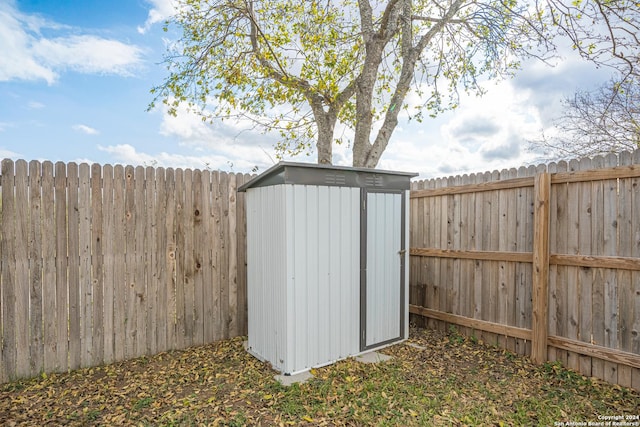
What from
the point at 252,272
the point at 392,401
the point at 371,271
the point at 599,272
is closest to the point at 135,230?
the point at 252,272

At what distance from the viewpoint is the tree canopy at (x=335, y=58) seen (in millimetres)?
5414

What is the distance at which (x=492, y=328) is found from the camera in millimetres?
4164

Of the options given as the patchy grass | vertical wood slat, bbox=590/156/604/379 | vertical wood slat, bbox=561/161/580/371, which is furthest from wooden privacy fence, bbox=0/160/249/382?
vertical wood slat, bbox=590/156/604/379

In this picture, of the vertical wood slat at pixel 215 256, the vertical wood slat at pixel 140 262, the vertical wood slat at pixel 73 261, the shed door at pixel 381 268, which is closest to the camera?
the vertical wood slat at pixel 73 261

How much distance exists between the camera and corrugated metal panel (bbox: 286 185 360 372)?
10.8ft

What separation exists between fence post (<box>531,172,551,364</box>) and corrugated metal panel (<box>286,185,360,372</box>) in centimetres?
193

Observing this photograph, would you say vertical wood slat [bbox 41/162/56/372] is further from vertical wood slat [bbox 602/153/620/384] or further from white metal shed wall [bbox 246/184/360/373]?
vertical wood slat [bbox 602/153/620/384]

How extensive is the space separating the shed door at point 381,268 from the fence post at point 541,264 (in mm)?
1439

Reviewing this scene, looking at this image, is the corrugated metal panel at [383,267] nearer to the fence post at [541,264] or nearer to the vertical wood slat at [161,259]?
the fence post at [541,264]

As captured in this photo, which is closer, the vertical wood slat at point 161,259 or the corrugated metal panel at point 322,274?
the corrugated metal panel at point 322,274

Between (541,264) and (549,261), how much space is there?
83mm

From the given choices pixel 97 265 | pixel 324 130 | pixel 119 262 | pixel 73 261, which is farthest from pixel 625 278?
pixel 73 261

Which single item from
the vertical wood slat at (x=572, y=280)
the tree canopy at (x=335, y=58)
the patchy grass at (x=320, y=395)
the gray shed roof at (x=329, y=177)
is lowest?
the patchy grass at (x=320, y=395)

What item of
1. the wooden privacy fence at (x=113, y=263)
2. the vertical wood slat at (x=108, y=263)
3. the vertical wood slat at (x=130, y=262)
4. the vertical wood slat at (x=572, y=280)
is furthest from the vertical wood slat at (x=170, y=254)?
the vertical wood slat at (x=572, y=280)
